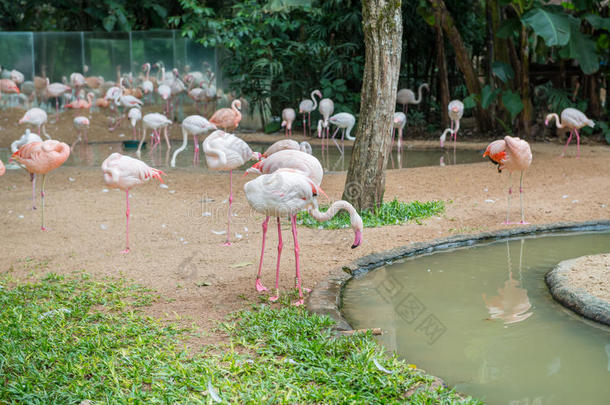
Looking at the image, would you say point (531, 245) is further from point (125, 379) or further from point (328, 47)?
point (328, 47)

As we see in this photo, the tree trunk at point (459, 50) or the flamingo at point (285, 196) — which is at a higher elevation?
the tree trunk at point (459, 50)

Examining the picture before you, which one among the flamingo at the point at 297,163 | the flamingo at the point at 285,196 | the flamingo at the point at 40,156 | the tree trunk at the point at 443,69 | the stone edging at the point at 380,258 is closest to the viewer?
the stone edging at the point at 380,258

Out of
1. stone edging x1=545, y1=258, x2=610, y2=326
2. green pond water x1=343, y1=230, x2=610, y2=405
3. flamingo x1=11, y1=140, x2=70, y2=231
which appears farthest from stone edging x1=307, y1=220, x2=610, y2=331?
flamingo x1=11, y1=140, x2=70, y2=231

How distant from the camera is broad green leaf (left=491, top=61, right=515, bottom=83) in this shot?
1195 cm

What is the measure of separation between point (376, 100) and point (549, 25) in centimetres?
544

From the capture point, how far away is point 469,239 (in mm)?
5965

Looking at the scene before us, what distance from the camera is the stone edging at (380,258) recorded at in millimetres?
4215

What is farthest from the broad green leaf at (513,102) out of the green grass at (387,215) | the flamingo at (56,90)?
the flamingo at (56,90)

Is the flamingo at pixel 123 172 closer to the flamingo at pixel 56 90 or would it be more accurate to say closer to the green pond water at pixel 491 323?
the green pond water at pixel 491 323

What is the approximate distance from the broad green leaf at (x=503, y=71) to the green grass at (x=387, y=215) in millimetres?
5672

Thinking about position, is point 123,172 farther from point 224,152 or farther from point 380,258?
point 380,258

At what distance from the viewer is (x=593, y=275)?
4.59 metres

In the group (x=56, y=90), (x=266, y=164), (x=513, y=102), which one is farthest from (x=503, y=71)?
(x=56, y=90)

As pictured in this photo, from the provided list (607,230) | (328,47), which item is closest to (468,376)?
(607,230)
